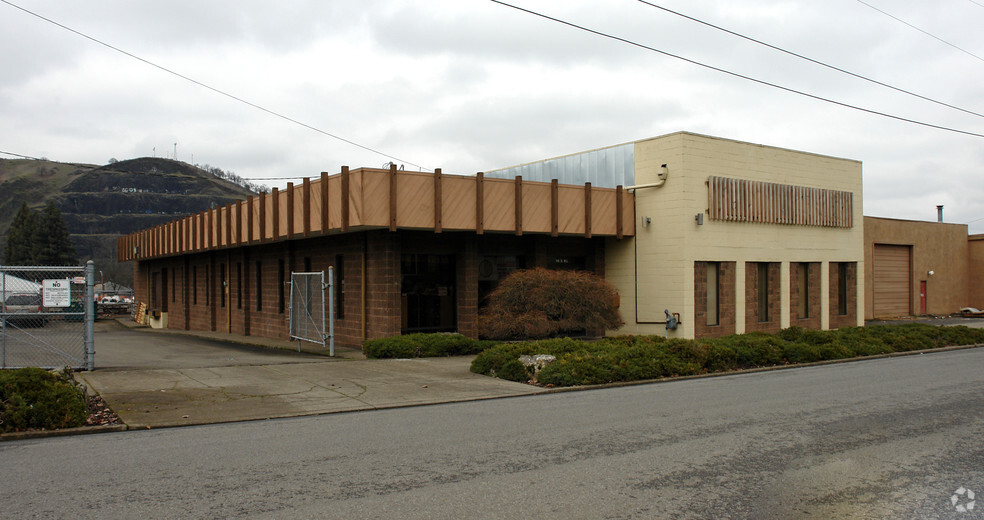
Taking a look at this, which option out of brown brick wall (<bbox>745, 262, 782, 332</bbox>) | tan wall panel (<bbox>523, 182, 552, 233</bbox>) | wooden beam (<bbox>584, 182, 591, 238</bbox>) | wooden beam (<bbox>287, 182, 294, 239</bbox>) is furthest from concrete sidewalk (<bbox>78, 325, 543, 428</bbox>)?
brown brick wall (<bbox>745, 262, 782, 332</bbox>)

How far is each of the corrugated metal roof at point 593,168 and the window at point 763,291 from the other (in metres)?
6.01

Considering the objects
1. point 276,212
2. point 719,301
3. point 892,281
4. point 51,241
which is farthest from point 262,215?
point 51,241

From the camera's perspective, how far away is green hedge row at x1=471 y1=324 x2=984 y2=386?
14.1 m

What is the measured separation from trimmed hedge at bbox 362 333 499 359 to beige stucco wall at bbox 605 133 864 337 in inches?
295

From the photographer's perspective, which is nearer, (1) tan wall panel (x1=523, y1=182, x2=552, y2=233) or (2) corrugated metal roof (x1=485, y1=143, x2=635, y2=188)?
(1) tan wall panel (x1=523, y1=182, x2=552, y2=233)

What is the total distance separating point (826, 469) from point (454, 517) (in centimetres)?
384

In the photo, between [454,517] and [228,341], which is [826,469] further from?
[228,341]

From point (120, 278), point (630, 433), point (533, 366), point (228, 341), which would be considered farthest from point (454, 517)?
point (120, 278)

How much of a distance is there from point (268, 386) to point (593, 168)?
16.1 meters

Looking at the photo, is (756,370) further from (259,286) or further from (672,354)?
(259,286)

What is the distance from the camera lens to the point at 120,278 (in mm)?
127812

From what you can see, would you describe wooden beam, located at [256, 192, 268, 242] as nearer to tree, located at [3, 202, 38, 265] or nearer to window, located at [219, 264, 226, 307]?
window, located at [219, 264, 226, 307]

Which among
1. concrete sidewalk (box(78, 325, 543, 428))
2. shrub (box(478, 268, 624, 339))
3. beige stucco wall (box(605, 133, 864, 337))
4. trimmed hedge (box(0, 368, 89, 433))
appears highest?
beige stucco wall (box(605, 133, 864, 337))

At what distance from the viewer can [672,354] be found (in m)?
15.7
